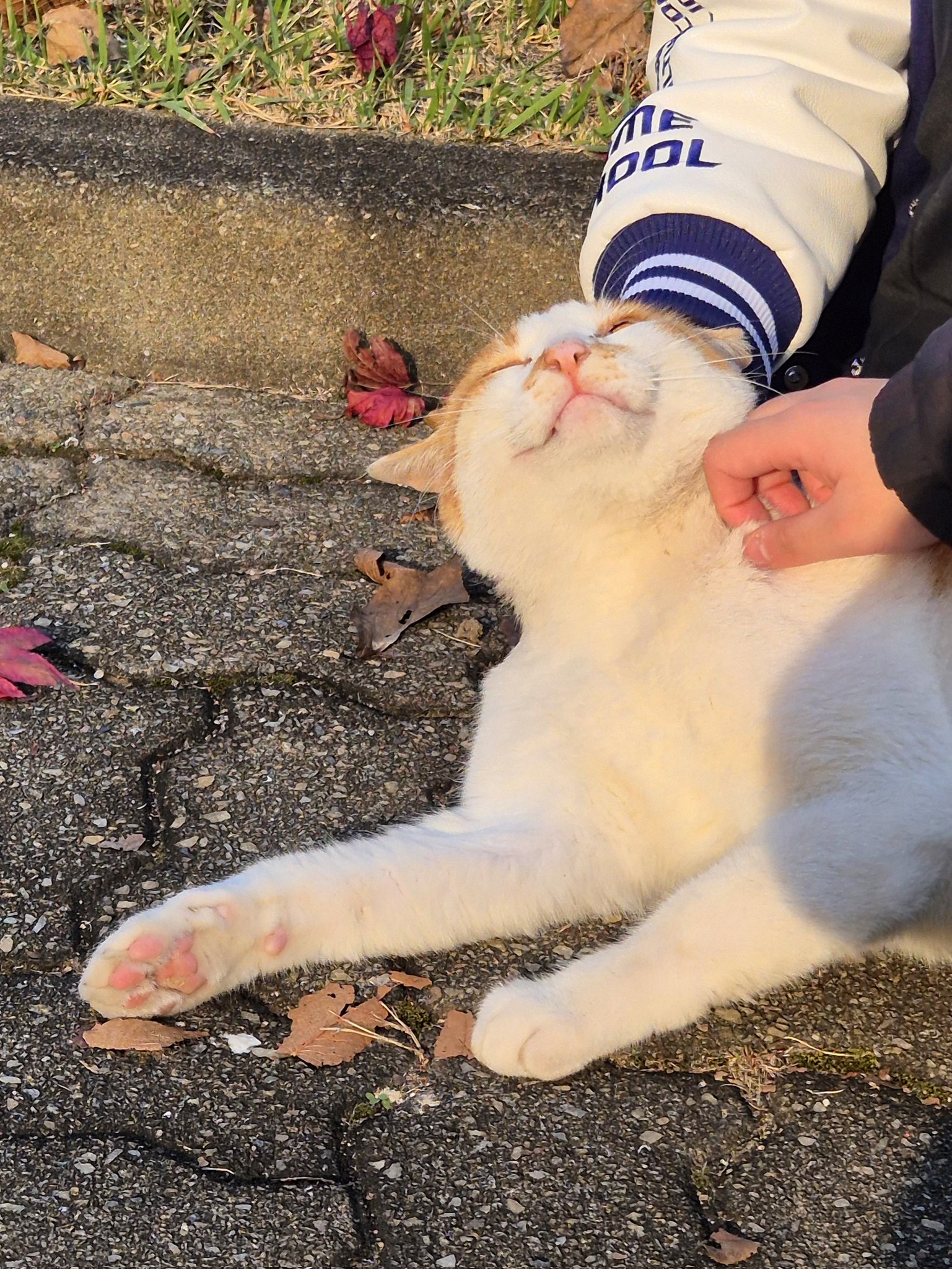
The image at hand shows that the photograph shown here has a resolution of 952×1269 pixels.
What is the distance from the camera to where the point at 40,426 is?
3311 millimetres

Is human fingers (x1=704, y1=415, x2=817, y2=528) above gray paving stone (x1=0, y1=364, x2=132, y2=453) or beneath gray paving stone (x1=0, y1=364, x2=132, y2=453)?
above

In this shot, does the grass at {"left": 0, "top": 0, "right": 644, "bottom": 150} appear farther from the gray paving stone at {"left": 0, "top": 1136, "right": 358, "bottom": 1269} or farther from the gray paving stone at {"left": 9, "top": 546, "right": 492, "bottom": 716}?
the gray paving stone at {"left": 0, "top": 1136, "right": 358, "bottom": 1269}

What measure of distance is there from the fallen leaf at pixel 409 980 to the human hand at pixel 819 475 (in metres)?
0.81

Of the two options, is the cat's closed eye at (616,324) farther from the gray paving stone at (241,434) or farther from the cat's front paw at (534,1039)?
the cat's front paw at (534,1039)

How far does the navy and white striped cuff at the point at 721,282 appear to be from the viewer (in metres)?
2.49

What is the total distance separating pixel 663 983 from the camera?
69.8 inches

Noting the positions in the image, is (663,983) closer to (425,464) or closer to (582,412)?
(582,412)

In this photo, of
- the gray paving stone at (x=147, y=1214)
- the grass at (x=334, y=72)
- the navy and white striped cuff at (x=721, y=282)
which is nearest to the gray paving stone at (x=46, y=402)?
the grass at (x=334, y=72)

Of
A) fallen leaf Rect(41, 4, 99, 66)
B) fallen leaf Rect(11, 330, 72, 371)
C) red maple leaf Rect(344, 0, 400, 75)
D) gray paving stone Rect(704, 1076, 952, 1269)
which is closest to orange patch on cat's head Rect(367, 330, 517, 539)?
gray paving stone Rect(704, 1076, 952, 1269)

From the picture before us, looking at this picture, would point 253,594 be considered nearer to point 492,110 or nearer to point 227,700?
point 227,700

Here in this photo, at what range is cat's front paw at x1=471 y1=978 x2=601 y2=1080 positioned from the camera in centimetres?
174

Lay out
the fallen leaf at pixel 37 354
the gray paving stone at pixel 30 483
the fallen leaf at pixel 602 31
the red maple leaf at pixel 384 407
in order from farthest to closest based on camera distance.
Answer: the fallen leaf at pixel 602 31 → the fallen leaf at pixel 37 354 → the red maple leaf at pixel 384 407 → the gray paving stone at pixel 30 483

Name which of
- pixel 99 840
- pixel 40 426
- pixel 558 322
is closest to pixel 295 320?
pixel 40 426

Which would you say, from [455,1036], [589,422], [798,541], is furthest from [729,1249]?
[589,422]
